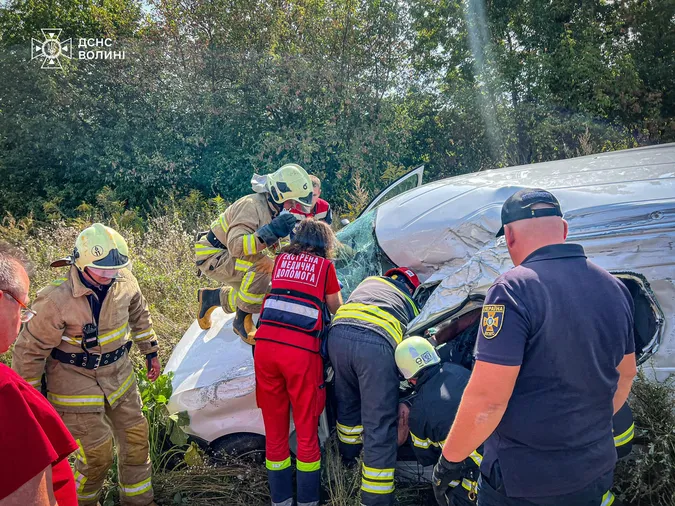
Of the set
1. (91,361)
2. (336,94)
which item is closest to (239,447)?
(91,361)

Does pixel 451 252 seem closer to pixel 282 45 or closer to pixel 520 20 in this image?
pixel 282 45

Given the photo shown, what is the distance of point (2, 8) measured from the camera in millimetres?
11305

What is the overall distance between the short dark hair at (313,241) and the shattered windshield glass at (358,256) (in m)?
0.45

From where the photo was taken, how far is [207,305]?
4031 millimetres

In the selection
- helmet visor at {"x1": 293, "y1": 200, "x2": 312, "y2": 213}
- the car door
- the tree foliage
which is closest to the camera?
helmet visor at {"x1": 293, "y1": 200, "x2": 312, "y2": 213}

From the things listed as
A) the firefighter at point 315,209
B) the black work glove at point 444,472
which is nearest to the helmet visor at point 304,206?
the firefighter at point 315,209

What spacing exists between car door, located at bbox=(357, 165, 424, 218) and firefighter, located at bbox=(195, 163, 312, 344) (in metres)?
0.72

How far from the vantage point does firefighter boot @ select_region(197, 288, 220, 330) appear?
158 inches

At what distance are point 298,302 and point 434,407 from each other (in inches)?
37.4

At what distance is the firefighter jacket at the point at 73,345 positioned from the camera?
116 inches

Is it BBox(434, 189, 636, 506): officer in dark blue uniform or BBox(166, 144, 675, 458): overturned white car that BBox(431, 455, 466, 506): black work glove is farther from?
BBox(166, 144, 675, 458): overturned white car

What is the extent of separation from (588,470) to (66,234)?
713 centimetres

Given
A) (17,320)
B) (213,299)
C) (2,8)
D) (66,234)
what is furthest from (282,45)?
(17,320)

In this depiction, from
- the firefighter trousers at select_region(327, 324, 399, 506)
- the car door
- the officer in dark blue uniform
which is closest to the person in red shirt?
the officer in dark blue uniform
